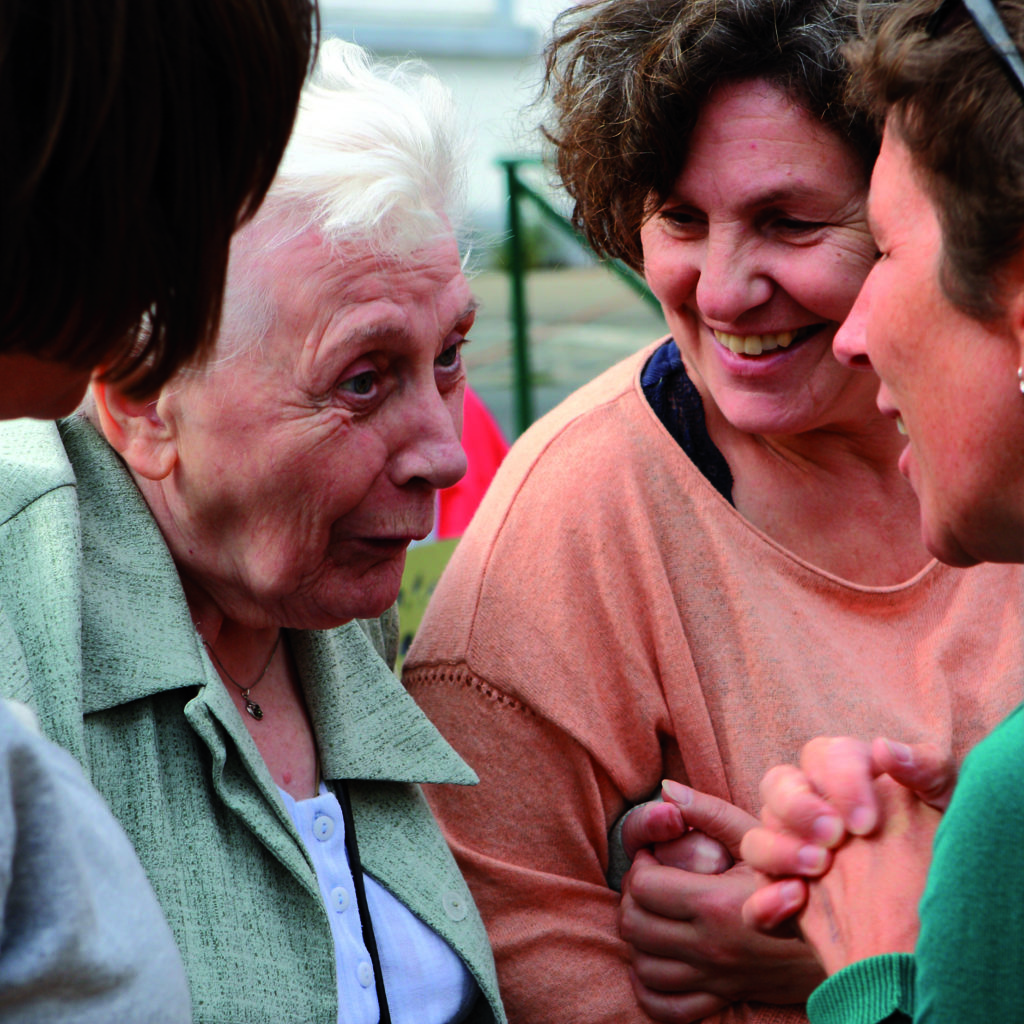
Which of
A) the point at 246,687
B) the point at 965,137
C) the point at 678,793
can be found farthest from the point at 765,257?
the point at 246,687

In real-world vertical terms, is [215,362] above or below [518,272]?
above

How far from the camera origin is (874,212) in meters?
1.51

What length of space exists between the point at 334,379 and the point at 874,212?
0.79 meters

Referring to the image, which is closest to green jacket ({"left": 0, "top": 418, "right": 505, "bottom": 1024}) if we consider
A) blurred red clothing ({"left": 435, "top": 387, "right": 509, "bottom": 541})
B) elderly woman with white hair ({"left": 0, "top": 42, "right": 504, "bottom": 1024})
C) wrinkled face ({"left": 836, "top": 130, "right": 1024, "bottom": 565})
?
elderly woman with white hair ({"left": 0, "top": 42, "right": 504, "bottom": 1024})

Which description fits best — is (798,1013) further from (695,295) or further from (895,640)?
(695,295)

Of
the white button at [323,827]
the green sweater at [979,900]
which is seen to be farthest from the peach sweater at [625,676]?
the green sweater at [979,900]

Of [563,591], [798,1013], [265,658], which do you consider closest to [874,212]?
[563,591]

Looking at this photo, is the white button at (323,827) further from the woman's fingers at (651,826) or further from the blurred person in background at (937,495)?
the blurred person in background at (937,495)

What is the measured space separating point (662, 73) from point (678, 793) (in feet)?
4.10

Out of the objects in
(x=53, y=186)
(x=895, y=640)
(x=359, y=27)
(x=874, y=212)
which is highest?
(x=53, y=186)

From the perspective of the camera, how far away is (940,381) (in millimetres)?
1398

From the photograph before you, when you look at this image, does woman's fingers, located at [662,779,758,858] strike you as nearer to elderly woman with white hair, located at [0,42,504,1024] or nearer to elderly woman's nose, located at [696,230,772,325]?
elderly woman with white hair, located at [0,42,504,1024]

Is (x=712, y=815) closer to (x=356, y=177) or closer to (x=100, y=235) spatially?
(x=356, y=177)

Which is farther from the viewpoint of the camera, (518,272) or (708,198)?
(518,272)
